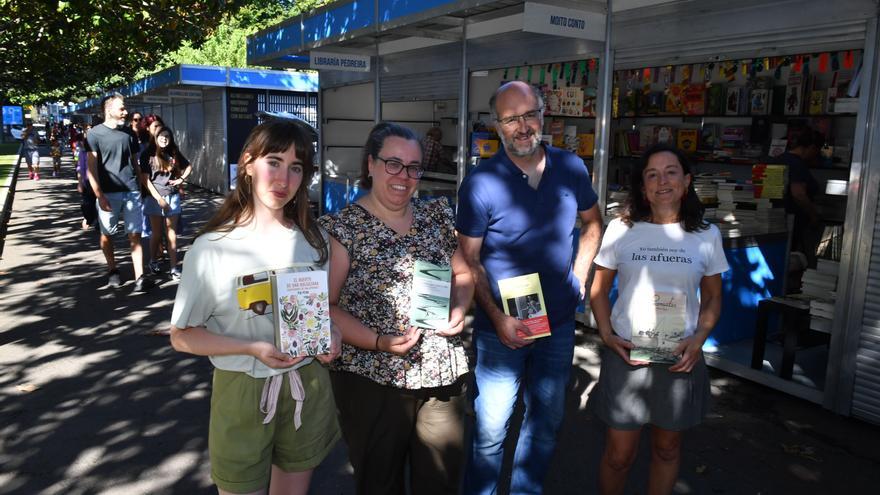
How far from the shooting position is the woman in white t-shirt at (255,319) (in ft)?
7.26

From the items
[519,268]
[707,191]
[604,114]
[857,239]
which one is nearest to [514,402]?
[519,268]

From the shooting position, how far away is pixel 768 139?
882 cm

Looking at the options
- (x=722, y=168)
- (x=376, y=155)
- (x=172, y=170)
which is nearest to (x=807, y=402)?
(x=376, y=155)

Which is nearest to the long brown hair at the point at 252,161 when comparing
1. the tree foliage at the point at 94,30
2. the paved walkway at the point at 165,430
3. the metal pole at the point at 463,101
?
the paved walkway at the point at 165,430

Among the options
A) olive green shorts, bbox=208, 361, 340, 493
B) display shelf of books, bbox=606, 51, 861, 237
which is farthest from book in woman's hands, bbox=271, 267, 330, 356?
display shelf of books, bbox=606, 51, 861, 237

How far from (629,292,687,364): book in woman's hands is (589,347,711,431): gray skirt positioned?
2.7 inches

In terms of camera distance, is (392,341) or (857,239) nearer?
(392,341)

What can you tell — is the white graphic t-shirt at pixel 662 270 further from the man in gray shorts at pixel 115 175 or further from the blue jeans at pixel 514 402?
the man in gray shorts at pixel 115 175

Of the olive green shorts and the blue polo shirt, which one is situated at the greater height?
the blue polo shirt

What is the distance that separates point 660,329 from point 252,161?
1.76 m

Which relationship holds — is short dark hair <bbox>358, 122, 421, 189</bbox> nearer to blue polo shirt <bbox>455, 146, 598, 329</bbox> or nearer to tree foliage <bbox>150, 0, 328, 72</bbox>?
blue polo shirt <bbox>455, 146, 598, 329</bbox>

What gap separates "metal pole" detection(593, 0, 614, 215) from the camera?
6332 millimetres

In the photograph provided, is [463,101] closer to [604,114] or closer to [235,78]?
[604,114]

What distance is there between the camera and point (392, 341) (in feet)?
8.10
